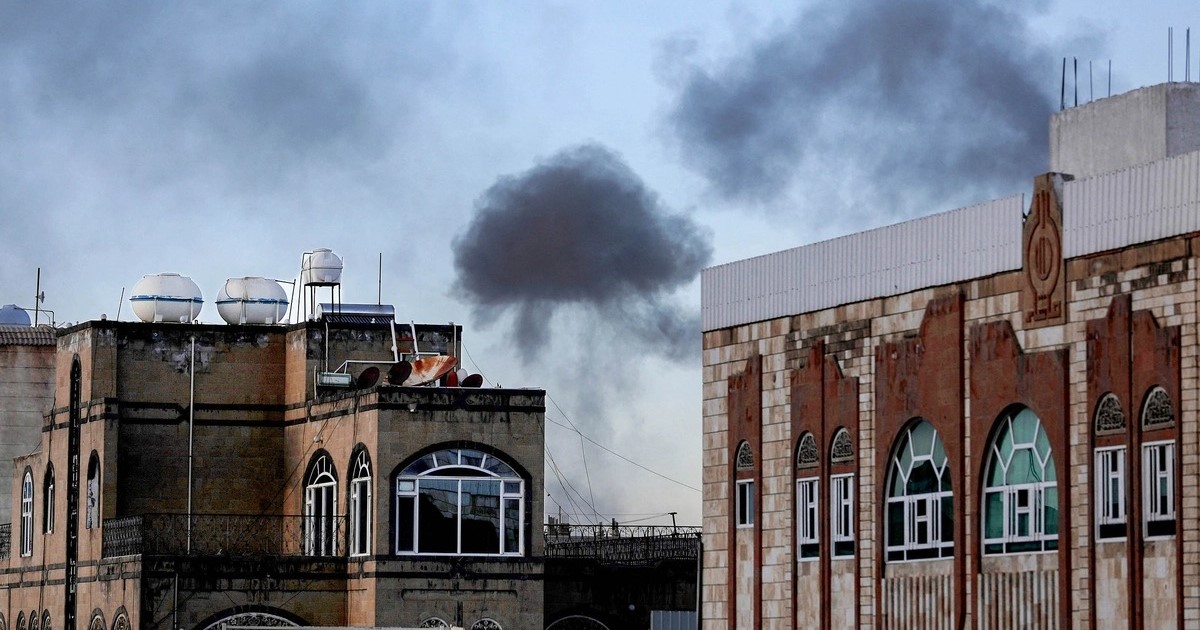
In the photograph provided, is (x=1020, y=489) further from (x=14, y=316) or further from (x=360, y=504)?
(x=14, y=316)

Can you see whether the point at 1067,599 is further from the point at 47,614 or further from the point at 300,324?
the point at 47,614

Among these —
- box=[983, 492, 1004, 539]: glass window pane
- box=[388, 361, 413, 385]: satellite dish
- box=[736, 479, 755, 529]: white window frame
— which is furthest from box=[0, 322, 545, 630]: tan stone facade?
box=[983, 492, 1004, 539]: glass window pane

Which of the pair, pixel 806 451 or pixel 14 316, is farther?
pixel 14 316

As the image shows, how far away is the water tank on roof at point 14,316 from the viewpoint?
3007 inches

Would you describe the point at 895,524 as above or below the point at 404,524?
below

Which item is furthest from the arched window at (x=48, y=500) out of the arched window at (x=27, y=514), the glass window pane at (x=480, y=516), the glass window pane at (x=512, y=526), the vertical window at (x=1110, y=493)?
the vertical window at (x=1110, y=493)

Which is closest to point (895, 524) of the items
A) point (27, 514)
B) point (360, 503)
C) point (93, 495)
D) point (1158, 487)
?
point (1158, 487)

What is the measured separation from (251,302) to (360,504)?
873 centimetres

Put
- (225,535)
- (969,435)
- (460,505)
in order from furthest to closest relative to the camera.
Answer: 1. (225,535)
2. (460,505)
3. (969,435)

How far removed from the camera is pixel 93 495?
60969mm

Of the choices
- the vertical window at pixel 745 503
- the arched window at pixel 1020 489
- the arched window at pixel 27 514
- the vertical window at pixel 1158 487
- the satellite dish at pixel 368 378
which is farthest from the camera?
the arched window at pixel 27 514

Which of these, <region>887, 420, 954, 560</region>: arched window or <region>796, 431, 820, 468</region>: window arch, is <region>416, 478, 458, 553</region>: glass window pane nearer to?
<region>796, 431, 820, 468</region>: window arch

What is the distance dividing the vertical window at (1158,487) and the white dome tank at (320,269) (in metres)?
33.0

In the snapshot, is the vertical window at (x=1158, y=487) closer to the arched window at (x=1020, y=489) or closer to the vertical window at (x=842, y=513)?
the arched window at (x=1020, y=489)
